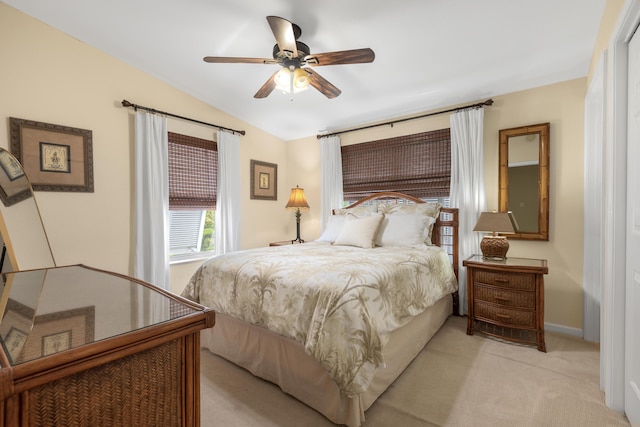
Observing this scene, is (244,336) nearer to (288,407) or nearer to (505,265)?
(288,407)

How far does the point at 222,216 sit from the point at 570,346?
158 inches

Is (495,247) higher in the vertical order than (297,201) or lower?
lower

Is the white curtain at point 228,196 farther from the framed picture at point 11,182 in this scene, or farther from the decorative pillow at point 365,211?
the framed picture at point 11,182

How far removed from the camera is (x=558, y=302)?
2953 mm

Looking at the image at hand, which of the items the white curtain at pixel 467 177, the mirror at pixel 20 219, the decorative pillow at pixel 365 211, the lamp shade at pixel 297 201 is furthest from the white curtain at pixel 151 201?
the white curtain at pixel 467 177

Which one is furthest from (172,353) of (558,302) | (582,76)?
(582,76)

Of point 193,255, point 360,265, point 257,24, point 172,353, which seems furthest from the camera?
point 193,255

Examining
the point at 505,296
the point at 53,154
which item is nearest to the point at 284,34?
the point at 53,154

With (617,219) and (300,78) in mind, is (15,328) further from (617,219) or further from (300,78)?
(617,219)

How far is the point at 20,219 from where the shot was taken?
1.73 metres

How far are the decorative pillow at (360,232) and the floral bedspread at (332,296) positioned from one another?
45 centimetres

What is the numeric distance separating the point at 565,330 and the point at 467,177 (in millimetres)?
1797

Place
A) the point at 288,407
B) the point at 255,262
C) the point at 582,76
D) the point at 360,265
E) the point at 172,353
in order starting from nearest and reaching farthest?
the point at 172,353, the point at 288,407, the point at 360,265, the point at 255,262, the point at 582,76

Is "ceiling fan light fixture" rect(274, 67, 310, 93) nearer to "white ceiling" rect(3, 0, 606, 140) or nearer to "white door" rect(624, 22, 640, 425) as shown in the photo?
"white ceiling" rect(3, 0, 606, 140)
